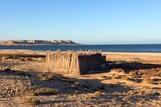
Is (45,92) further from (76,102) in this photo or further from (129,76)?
(129,76)

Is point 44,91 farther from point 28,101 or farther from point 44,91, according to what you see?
point 28,101

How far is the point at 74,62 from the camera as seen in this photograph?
36.2 m

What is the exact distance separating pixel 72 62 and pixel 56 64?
2.35 metres

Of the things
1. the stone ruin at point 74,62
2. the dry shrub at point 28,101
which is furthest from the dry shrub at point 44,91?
the stone ruin at point 74,62

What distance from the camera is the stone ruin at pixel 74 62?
118 ft

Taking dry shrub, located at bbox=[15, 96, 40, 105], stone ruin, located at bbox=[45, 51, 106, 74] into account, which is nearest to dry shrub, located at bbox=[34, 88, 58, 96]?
dry shrub, located at bbox=[15, 96, 40, 105]

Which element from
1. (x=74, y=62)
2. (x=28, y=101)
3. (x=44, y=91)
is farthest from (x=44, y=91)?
(x=74, y=62)

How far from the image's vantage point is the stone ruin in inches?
1422

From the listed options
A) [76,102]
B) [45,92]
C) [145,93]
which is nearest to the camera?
[76,102]

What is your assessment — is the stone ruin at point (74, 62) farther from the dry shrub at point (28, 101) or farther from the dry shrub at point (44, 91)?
the dry shrub at point (28, 101)

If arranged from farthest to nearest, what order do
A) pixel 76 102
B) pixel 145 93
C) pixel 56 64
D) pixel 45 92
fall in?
pixel 56 64 < pixel 145 93 < pixel 45 92 < pixel 76 102

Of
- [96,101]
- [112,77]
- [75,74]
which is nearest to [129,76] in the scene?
[112,77]

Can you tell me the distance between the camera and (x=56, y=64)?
38438mm

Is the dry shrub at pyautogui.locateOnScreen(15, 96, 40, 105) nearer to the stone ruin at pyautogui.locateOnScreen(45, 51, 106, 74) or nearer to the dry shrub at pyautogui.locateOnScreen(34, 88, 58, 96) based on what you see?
the dry shrub at pyautogui.locateOnScreen(34, 88, 58, 96)
